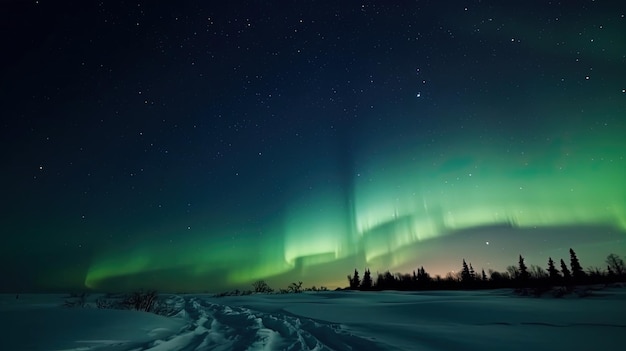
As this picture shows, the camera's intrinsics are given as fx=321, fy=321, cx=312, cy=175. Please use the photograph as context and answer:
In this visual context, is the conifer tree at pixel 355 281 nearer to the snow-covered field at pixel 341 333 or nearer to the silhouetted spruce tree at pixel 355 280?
the silhouetted spruce tree at pixel 355 280

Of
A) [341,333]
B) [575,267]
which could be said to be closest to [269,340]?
[341,333]

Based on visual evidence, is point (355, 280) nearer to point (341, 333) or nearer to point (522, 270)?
point (522, 270)

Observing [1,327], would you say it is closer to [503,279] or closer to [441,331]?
[441,331]

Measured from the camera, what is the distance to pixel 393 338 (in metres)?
7.31

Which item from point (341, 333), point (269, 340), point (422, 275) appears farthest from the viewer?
point (422, 275)

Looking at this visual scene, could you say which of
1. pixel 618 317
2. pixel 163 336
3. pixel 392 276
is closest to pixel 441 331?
pixel 618 317

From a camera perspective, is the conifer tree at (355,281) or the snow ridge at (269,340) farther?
the conifer tree at (355,281)

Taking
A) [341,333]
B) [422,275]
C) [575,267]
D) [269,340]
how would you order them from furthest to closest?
[422,275]
[575,267]
[341,333]
[269,340]

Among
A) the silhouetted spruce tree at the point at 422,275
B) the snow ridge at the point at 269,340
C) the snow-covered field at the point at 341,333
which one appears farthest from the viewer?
the silhouetted spruce tree at the point at 422,275

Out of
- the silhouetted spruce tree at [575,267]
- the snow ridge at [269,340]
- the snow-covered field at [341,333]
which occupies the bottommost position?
the snow ridge at [269,340]

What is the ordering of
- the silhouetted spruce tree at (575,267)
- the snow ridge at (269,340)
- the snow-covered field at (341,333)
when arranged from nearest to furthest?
1. the snow-covered field at (341,333)
2. the snow ridge at (269,340)
3. the silhouetted spruce tree at (575,267)

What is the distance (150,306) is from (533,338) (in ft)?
55.6

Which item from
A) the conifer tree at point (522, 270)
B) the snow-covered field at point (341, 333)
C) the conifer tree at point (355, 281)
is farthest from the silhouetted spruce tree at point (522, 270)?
the snow-covered field at point (341, 333)

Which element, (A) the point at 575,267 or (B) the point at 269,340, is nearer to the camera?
(B) the point at 269,340
